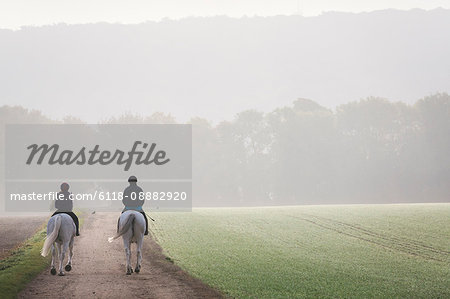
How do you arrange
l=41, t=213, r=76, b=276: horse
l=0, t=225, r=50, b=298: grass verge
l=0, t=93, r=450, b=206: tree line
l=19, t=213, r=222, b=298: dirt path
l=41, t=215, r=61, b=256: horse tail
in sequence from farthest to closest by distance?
l=0, t=93, r=450, b=206: tree line, l=41, t=213, r=76, b=276: horse, l=41, t=215, r=61, b=256: horse tail, l=0, t=225, r=50, b=298: grass verge, l=19, t=213, r=222, b=298: dirt path

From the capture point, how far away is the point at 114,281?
22.2 meters

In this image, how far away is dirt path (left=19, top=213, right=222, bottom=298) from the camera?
786 inches

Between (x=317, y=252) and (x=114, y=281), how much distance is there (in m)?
17.1

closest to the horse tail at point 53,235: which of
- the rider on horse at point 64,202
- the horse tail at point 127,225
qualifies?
the rider on horse at point 64,202

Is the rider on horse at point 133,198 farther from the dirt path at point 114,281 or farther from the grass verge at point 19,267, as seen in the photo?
the grass verge at point 19,267

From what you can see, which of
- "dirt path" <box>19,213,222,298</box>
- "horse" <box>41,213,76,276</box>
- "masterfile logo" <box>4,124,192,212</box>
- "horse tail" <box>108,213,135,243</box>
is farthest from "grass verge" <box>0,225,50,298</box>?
"masterfile logo" <box>4,124,192,212</box>

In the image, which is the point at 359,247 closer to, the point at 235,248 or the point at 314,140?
the point at 235,248

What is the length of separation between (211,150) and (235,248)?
9690cm

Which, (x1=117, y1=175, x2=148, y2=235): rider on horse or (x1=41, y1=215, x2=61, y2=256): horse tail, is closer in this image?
(x1=41, y1=215, x2=61, y2=256): horse tail

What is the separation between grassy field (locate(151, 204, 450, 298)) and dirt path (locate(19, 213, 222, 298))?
1198mm

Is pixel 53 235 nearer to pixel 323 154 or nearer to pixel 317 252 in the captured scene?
pixel 317 252

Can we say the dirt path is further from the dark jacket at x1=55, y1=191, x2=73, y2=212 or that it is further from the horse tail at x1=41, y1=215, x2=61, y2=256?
the dark jacket at x1=55, y1=191, x2=73, y2=212

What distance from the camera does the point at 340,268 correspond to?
29109mm

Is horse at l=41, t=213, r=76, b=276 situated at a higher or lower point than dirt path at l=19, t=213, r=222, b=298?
higher
